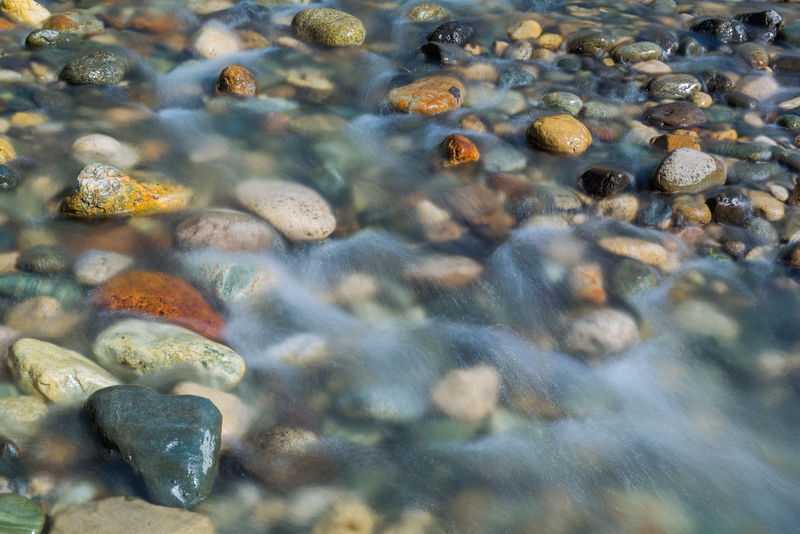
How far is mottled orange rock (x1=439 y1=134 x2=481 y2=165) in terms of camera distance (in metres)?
4.83

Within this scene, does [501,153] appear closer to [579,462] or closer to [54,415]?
[579,462]

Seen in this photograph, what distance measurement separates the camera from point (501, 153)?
16.3 feet

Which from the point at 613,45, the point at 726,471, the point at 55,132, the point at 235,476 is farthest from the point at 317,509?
the point at 613,45

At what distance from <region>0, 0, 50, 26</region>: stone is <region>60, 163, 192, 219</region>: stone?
10.3ft

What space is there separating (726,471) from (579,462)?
688 mm

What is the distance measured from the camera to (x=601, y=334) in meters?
3.54

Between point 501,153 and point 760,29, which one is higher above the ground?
point 760,29

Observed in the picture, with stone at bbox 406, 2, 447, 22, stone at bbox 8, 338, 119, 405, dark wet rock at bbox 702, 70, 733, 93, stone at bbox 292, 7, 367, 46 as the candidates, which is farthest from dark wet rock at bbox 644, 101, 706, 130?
stone at bbox 8, 338, 119, 405

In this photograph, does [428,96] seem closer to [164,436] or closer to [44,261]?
[44,261]

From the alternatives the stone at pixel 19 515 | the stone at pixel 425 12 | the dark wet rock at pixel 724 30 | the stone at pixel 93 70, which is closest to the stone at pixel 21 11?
the stone at pixel 93 70

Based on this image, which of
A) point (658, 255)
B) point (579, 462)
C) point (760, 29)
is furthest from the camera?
point (760, 29)

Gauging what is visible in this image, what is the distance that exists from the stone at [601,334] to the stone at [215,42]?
172 inches

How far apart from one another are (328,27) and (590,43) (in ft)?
8.70

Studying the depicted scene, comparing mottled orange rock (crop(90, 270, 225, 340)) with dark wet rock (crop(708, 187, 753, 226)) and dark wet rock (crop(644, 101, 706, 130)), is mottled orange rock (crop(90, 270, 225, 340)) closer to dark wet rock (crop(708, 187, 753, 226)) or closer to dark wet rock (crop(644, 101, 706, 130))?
dark wet rock (crop(708, 187, 753, 226))
